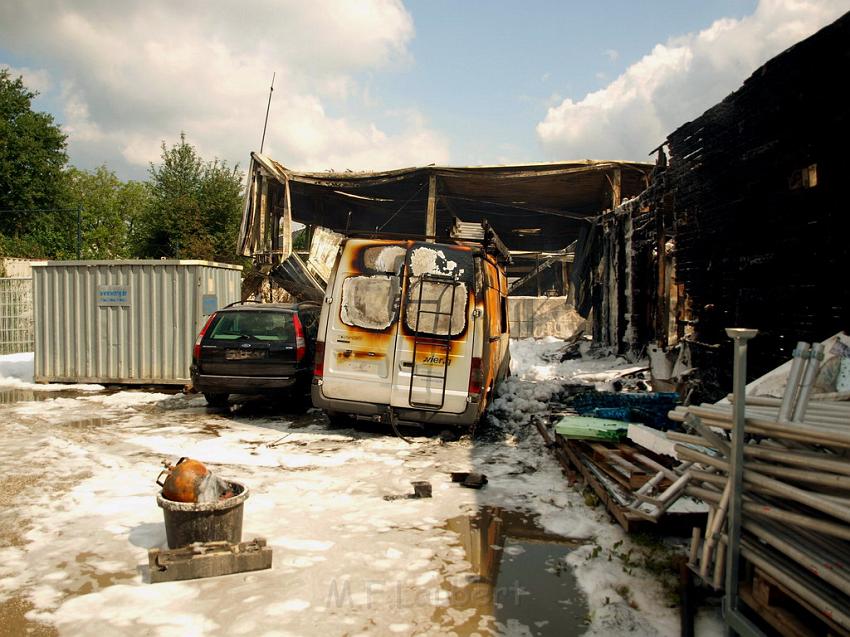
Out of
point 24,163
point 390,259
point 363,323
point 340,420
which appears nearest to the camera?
point 363,323

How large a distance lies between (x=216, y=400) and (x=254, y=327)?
149cm

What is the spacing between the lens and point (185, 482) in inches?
160

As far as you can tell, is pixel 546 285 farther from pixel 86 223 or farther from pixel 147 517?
pixel 86 223

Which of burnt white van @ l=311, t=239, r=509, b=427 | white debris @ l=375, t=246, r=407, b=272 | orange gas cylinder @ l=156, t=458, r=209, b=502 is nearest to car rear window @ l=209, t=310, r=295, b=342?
burnt white van @ l=311, t=239, r=509, b=427

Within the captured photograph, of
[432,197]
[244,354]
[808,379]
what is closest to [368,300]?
[244,354]

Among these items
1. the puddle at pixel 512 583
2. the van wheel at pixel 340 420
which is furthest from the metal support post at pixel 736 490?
the van wheel at pixel 340 420

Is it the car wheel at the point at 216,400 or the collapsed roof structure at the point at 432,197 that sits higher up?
the collapsed roof structure at the point at 432,197

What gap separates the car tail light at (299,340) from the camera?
29.6 ft

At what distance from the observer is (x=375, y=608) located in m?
3.53

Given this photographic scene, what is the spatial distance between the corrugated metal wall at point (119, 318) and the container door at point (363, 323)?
5386 mm

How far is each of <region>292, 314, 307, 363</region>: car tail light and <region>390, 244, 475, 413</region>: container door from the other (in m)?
2.02

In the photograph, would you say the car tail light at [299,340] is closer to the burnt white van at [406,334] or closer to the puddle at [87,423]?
the burnt white van at [406,334]

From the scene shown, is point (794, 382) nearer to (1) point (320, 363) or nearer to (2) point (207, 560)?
(2) point (207, 560)

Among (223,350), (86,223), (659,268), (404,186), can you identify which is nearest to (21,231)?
(86,223)
